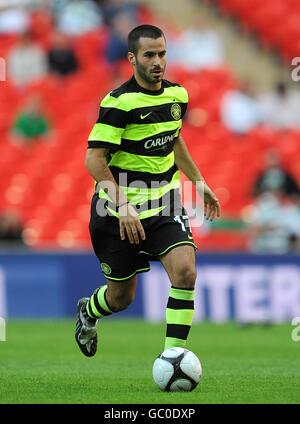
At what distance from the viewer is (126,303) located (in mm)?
8414

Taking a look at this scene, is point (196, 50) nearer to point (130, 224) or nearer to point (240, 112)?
point (240, 112)

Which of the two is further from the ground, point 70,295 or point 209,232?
point 209,232

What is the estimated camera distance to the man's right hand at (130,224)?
24.8 feet

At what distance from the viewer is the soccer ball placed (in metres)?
7.44

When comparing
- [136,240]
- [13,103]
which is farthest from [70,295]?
[136,240]

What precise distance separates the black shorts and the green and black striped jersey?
0.12m

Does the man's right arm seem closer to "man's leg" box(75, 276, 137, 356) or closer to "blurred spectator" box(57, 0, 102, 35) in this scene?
"man's leg" box(75, 276, 137, 356)

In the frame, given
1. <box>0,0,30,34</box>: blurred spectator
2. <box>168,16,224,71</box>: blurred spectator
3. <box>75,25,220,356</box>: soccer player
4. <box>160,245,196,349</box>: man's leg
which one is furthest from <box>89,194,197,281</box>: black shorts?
<box>0,0,30,34</box>: blurred spectator

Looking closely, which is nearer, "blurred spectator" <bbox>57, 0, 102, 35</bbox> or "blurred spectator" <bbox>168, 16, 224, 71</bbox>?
"blurred spectator" <bbox>168, 16, 224, 71</bbox>

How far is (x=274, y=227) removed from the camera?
51.8ft

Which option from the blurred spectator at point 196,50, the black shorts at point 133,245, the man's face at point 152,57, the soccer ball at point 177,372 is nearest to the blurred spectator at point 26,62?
the blurred spectator at point 196,50

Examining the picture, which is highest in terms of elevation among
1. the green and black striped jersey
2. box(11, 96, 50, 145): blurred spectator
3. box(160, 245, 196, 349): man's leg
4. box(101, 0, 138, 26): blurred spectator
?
box(101, 0, 138, 26): blurred spectator
